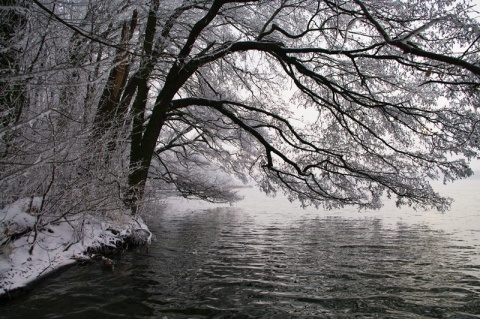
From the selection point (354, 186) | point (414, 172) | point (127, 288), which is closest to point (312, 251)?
point (354, 186)

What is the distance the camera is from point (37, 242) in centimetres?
558

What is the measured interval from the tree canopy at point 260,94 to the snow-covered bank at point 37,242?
33 centimetres

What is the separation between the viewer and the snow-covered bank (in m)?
4.91

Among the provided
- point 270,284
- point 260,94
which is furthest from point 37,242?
point 260,94

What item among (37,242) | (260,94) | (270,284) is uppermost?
(260,94)

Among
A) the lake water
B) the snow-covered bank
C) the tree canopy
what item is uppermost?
the tree canopy

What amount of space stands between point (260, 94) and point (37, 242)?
819 centimetres

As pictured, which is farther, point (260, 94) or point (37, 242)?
point (260, 94)

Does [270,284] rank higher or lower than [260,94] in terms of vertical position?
lower

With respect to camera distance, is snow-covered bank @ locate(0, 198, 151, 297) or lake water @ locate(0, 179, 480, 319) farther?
snow-covered bank @ locate(0, 198, 151, 297)

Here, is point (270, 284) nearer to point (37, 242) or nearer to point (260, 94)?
point (37, 242)

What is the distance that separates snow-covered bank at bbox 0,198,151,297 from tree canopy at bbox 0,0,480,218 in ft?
1.09

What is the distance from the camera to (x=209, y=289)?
5250 mm

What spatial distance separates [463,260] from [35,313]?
25.8ft
